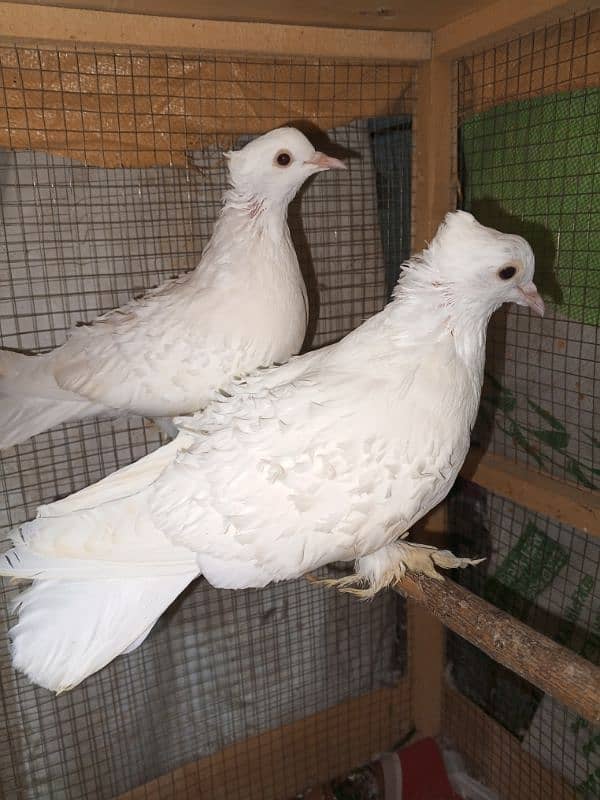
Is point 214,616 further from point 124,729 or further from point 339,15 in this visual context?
point 339,15

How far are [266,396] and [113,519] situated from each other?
1.65 ft

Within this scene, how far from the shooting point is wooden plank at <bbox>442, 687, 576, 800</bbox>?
8.43ft

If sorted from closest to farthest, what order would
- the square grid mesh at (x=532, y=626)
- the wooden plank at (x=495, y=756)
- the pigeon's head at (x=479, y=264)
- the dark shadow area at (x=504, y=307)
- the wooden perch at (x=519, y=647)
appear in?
the wooden perch at (x=519, y=647) → the pigeon's head at (x=479, y=264) → the dark shadow area at (x=504, y=307) → the square grid mesh at (x=532, y=626) → the wooden plank at (x=495, y=756)

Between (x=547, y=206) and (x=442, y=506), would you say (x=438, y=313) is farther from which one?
(x=442, y=506)

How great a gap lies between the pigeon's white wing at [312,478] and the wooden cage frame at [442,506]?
0.37m

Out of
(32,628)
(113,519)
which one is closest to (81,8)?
(113,519)

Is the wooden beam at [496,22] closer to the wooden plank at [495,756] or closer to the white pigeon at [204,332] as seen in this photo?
the white pigeon at [204,332]

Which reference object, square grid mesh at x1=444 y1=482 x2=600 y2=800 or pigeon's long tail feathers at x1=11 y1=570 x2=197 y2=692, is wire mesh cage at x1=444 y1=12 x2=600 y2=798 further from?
pigeon's long tail feathers at x1=11 y1=570 x2=197 y2=692

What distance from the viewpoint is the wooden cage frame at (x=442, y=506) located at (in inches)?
59.0

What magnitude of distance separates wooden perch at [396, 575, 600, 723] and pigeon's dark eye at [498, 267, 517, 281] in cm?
82

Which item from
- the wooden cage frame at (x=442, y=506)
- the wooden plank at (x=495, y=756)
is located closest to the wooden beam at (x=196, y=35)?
the wooden cage frame at (x=442, y=506)

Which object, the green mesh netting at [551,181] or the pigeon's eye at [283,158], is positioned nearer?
the pigeon's eye at [283,158]

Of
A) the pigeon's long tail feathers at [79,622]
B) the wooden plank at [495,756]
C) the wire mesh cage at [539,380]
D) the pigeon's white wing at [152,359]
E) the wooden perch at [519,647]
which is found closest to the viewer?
the wooden perch at [519,647]

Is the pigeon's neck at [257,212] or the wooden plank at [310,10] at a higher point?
the wooden plank at [310,10]
